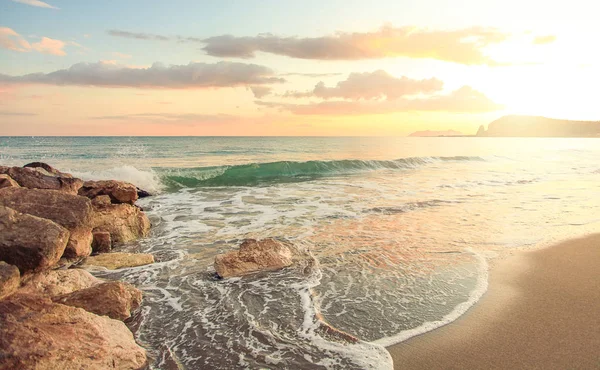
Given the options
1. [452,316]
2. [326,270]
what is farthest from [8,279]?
[452,316]

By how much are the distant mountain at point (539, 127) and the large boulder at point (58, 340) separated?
184306mm

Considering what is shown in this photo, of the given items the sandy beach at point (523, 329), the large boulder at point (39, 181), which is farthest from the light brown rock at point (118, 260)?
the sandy beach at point (523, 329)

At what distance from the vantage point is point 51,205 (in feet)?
22.4

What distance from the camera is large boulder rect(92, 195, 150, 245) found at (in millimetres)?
9047

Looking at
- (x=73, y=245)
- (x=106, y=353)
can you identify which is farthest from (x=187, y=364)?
(x=73, y=245)

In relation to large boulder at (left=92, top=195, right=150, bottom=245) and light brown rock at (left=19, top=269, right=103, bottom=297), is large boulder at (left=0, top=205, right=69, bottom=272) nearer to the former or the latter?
light brown rock at (left=19, top=269, right=103, bottom=297)

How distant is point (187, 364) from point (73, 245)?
412 centimetres

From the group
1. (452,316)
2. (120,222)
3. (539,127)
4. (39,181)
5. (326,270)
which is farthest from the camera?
(539,127)

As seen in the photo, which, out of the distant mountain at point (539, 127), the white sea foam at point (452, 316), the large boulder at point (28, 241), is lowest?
the white sea foam at point (452, 316)

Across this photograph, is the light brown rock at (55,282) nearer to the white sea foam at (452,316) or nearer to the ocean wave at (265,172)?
the white sea foam at (452,316)

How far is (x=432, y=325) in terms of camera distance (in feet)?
15.6

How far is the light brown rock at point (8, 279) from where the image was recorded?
427 centimetres

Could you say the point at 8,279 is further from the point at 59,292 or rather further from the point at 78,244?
the point at 78,244

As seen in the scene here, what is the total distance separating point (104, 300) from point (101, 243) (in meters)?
3.94
